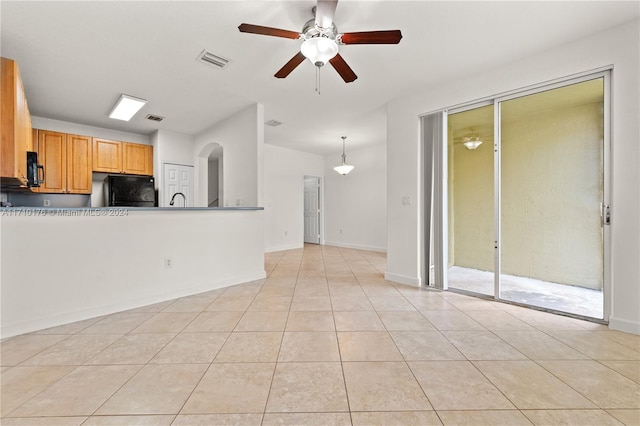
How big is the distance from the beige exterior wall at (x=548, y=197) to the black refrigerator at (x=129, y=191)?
5515mm

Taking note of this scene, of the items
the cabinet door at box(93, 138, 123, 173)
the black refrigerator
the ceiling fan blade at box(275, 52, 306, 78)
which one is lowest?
the black refrigerator

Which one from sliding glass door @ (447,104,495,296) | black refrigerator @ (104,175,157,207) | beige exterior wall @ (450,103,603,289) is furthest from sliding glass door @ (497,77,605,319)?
black refrigerator @ (104,175,157,207)

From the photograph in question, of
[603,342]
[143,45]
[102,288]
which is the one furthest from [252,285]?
[603,342]

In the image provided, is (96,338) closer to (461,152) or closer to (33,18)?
(33,18)

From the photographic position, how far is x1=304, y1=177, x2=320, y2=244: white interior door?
7.76 meters

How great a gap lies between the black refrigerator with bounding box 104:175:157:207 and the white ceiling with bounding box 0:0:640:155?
1.19m

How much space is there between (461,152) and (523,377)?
148 inches

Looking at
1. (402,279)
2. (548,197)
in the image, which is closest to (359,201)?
(402,279)

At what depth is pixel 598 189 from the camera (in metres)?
3.10

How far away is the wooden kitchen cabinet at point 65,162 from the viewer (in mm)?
4074

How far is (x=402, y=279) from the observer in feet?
11.9

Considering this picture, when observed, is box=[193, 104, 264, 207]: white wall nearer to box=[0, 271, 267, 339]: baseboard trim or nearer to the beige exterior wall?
box=[0, 271, 267, 339]: baseboard trim

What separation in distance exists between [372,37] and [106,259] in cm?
318

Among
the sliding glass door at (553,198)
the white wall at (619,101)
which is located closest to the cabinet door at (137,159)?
the white wall at (619,101)
